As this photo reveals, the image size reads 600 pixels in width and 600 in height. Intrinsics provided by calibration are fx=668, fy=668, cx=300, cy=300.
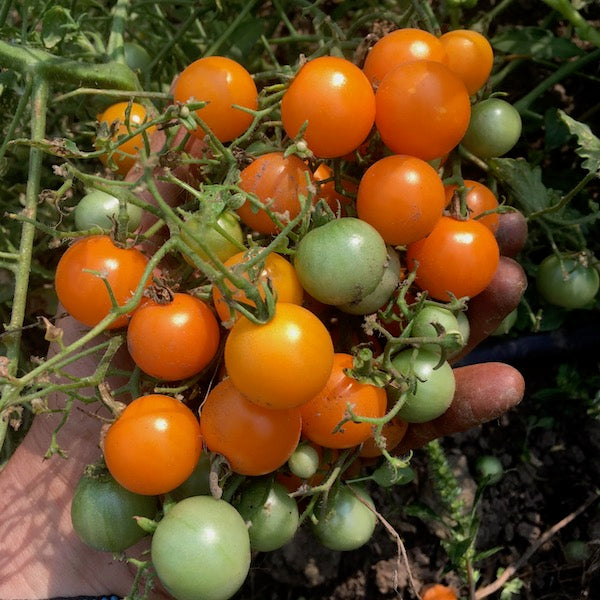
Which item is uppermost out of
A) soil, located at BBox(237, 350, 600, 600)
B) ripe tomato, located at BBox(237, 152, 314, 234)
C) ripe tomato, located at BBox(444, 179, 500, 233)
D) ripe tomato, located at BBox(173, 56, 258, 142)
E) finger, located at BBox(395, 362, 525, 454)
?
ripe tomato, located at BBox(173, 56, 258, 142)

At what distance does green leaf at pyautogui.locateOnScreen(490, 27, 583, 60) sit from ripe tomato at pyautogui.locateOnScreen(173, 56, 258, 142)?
0.79m

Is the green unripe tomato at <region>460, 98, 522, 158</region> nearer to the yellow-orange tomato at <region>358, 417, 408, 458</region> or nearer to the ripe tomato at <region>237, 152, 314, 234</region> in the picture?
the ripe tomato at <region>237, 152, 314, 234</region>

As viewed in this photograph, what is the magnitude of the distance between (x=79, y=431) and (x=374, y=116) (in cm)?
95

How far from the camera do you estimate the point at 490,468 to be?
70.9 inches

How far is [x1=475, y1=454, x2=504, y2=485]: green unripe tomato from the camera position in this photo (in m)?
1.79

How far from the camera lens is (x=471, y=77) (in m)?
1.31

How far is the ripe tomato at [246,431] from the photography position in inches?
40.8

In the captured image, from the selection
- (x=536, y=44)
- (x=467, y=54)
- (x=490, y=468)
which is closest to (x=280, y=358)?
(x=467, y=54)

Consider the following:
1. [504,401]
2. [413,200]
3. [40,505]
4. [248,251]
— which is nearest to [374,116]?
[413,200]

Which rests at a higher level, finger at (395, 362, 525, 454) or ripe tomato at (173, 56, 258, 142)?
ripe tomato at (173, 56, 258, 142)

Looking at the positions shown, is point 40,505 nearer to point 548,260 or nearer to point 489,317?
point 489,317

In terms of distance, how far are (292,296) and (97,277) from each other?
1.07ft

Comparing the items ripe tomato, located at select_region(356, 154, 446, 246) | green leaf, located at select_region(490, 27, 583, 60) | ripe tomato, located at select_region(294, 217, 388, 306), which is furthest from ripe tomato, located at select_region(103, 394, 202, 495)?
green leaf, located at select_region(490, 27, 583, 60)

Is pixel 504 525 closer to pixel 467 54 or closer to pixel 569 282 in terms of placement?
pixel 569 282
